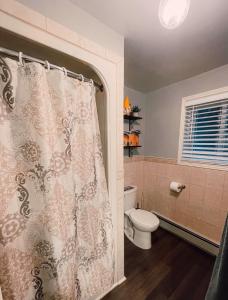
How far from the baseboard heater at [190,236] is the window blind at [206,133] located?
3.25 feet

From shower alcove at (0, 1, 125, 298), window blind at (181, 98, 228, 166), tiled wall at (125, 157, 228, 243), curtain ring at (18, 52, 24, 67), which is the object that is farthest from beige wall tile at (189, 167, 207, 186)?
curtain ring at (18, 52, 24, 67)

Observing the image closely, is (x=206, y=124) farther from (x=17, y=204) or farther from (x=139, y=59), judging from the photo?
(x=17, y=204)

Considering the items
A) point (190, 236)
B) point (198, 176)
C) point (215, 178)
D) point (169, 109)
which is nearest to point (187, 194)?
point (198, 176)

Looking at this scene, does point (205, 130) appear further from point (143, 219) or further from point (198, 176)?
point (143, 219)

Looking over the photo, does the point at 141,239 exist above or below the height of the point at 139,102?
below

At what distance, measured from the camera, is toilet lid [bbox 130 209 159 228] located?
5.75 feet

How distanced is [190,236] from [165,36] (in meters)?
2.39

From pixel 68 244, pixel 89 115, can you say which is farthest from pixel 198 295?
pixel 89 115

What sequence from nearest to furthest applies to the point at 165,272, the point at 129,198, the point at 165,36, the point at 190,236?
the point at 165,36, the point at 165,272, the point at 190,236, the point at 129,198

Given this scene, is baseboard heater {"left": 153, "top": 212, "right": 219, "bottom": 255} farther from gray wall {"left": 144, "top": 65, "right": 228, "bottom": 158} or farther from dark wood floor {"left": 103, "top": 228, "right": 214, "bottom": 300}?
gray wall {"left": 144, "top": 65, "right": 228, "bottom": 158}

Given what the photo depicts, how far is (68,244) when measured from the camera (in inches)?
36.9

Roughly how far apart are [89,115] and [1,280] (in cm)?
111

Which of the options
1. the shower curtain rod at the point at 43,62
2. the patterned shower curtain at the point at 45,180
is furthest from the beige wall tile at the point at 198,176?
the shower curtain rod at the point at 43,62

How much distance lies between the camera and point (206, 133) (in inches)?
70.8
